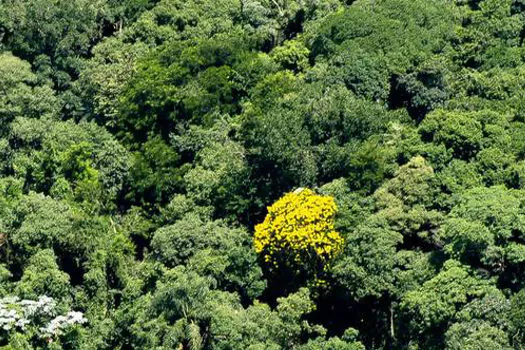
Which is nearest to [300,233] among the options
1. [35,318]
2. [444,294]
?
[444,294]

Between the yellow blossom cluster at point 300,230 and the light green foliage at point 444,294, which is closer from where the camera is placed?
the light green foliage at point 444,294

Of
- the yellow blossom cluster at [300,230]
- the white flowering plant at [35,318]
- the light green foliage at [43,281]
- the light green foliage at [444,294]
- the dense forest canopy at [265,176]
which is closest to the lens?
the light green foliage at [444,294]

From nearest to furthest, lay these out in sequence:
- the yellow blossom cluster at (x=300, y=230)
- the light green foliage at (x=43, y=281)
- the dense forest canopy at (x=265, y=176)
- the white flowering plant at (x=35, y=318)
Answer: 1. the dense forest canopy at (x=265, y=176)
2. the white flowering plant at (x=35, y=318)
3. the yellow blossom cluster at (x=300, y=230)
4. the light green foliage at (x=43, y=281)

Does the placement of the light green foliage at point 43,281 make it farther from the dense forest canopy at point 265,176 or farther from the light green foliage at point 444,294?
the light green foliage at point 444,294

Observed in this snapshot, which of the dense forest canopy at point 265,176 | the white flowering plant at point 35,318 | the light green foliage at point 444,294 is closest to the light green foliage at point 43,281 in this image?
the dense forest canopy at point 265,176

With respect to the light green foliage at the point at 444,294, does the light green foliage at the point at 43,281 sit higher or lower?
lower

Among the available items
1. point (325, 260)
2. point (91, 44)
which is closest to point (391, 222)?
point (325, 260)

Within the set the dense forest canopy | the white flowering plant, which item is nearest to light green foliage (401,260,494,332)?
the dense forest canopy
